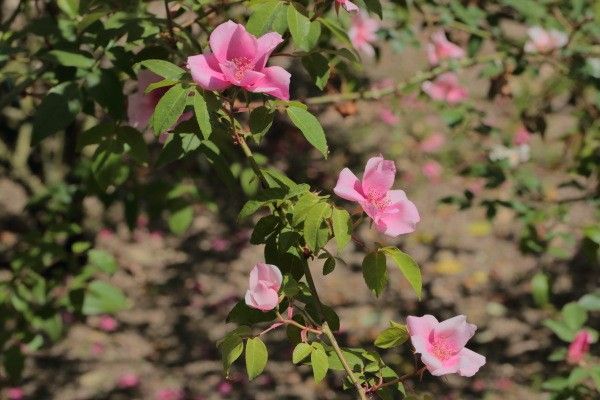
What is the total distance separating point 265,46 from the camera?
1109mm

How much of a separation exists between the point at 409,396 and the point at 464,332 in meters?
0.13

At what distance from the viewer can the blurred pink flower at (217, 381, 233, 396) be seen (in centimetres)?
286

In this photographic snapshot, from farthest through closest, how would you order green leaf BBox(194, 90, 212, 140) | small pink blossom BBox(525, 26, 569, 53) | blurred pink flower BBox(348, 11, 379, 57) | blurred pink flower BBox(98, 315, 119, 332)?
blurred pink flower BBox(98, 315, 119, 332), small pink blossom BBox(525, 26, 569, 53), blurred pink flower BBox(348, 11, 379, 57), green leaf BBox(194, 90, 212, 140)

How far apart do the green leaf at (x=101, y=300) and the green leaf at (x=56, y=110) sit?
0.95m

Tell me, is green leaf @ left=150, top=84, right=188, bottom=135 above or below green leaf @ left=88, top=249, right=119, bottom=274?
above

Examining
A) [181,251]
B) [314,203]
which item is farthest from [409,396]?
[181,251]

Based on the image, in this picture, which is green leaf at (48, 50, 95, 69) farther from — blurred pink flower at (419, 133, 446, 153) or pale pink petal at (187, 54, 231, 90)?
blurred pink flower at (419, 133, 446, 153)

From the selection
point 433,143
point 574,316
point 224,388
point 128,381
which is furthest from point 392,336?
point 433,143

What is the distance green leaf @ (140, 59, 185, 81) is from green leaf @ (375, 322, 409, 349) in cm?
46

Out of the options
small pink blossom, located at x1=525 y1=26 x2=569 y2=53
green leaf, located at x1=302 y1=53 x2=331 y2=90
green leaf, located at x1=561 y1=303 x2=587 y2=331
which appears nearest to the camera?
green leaf, located at x1=302 y1=53 x2=331 y2=90

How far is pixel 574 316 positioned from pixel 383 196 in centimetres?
104

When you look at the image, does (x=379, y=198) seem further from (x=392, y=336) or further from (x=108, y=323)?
(x=108, y=323)

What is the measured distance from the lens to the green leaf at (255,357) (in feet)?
3.62

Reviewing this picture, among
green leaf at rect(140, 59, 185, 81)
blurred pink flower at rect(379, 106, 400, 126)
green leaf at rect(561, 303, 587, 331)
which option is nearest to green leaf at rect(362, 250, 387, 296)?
green leaf at rect(140, 59, 185, 81)
